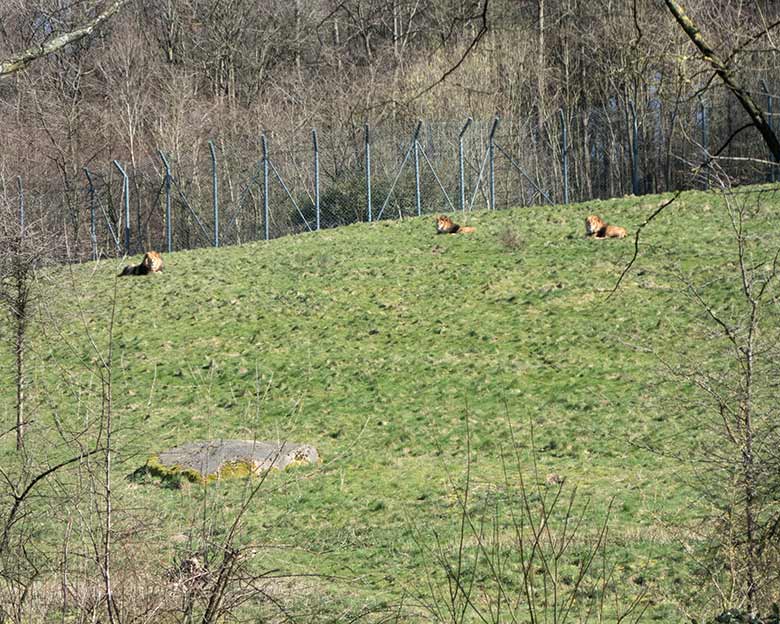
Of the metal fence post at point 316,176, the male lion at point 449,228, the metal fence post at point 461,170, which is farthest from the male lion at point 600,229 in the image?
the metal fence post at point 316,176

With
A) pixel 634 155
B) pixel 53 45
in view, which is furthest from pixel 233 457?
pixel 634 155

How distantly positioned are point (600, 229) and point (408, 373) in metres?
6.93

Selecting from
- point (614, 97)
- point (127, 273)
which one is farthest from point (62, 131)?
point (614, 97)

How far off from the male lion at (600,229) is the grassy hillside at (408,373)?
38 centimetres

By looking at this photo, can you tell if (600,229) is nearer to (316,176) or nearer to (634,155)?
(634,155)

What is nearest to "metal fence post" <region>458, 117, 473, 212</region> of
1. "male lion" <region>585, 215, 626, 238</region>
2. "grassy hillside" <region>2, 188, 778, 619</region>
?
"grassy hillside" <region>2, 188, 778, 619</region>

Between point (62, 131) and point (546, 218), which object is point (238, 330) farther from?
point (62, 131)

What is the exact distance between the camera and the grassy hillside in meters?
9.69

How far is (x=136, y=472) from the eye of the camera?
12.2 m

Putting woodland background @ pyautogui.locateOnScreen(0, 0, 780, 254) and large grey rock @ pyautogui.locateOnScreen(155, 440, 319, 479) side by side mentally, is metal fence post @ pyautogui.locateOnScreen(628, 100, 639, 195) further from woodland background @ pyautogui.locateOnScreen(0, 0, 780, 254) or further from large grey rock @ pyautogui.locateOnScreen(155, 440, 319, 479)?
large grey rock @ pyautogui.locateOnScreen(155, 440, 319, 479)

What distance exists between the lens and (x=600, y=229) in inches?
824

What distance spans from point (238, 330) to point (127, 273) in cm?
606

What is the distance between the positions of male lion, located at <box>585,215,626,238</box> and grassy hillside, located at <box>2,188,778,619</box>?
379mm

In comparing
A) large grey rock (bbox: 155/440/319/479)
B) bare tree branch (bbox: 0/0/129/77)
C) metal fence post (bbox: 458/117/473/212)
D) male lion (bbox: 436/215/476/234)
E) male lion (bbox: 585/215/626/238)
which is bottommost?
large grey rock (bbox: 155/440/319/479)
